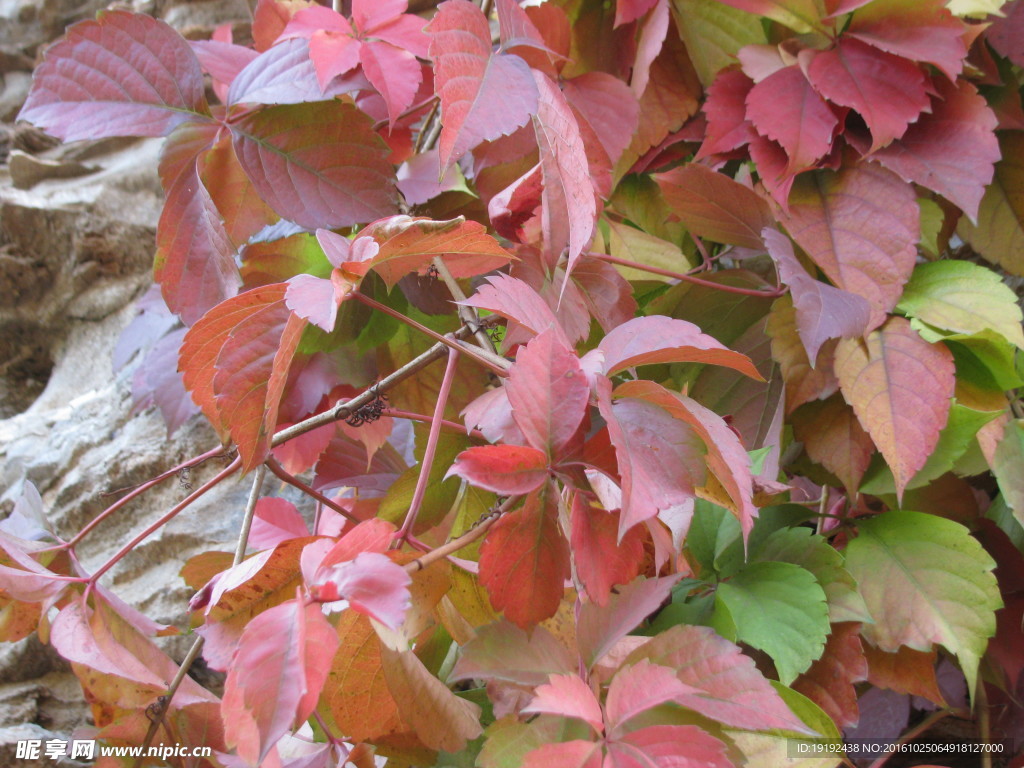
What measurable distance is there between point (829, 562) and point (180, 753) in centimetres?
46

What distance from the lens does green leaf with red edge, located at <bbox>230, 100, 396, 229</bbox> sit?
518mm

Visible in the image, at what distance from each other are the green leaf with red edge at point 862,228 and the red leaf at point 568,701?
14.8 inches

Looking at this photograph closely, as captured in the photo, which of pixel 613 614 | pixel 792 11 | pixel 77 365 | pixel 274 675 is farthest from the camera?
pixel 77 365

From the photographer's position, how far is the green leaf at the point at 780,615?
1.44ft

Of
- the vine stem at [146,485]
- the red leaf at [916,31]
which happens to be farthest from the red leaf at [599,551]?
the red leaf at [916,31]

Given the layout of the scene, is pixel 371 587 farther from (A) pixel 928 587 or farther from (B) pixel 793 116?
(B) pixel 793 116

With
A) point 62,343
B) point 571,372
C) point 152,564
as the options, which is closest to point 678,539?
point 571,372

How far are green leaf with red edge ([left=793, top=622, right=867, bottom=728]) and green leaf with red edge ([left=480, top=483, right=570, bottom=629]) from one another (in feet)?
0.75

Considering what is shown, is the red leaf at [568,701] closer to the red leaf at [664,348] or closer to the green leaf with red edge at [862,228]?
the red leaf at [664,348]

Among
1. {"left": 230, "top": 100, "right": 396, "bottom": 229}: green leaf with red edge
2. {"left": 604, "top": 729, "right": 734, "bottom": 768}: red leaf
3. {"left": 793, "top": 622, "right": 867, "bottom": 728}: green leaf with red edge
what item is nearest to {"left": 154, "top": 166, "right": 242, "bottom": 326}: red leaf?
{"left": 230, "top": 100, "right": 396, "bottom": 229}: green leaf with red edge

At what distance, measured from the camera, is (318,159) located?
52cm

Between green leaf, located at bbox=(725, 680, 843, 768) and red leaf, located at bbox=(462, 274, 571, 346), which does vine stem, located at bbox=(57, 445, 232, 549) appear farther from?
green leaf, located at bbox=(725, 680, 843, 768)

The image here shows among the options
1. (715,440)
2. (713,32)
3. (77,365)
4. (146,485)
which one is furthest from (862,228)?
(77,365)

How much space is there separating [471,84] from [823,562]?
0.39 metres
